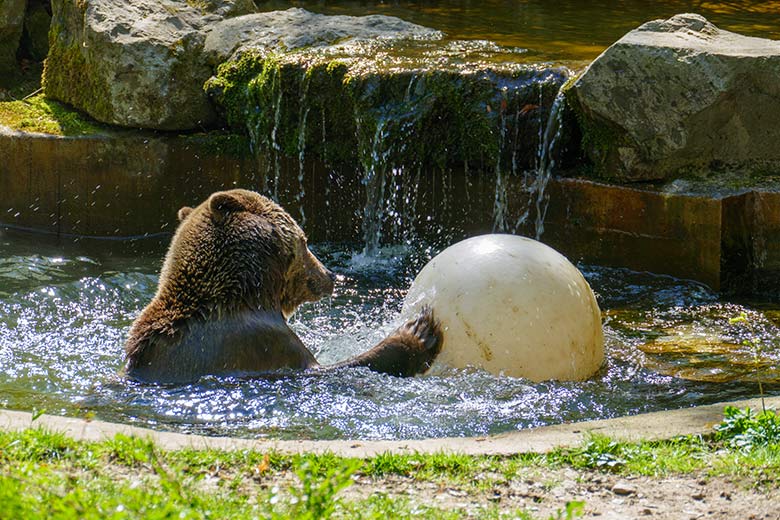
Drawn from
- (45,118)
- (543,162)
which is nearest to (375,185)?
(543,162)

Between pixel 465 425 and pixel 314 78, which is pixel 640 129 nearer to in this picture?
pixel 314 78

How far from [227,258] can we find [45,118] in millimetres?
6165

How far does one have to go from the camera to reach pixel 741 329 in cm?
829

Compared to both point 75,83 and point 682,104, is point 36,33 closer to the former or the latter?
point 75,83

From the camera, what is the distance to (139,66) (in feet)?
37.6

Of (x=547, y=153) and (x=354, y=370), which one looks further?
(x=547, y=153)

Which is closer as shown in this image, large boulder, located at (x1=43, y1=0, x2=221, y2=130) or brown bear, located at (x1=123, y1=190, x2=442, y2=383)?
brown bear, located at (x1=123, y1=190, x2=442, y2=383)

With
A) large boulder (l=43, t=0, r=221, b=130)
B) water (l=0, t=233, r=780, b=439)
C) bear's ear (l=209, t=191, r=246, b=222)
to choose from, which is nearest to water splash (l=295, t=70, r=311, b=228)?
water (l=0, t=233, r=780, b=439)

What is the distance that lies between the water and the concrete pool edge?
721 mm

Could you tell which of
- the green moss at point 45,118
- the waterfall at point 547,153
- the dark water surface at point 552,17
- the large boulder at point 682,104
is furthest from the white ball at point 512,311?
the green moss at point 45,118

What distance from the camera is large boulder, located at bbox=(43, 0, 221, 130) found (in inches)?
450

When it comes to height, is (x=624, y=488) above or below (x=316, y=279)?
below

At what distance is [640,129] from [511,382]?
3.74 m

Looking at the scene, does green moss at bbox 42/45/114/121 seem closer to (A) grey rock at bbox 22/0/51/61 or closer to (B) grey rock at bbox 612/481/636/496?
(A) grey rock at bbox 22/0/51/61
